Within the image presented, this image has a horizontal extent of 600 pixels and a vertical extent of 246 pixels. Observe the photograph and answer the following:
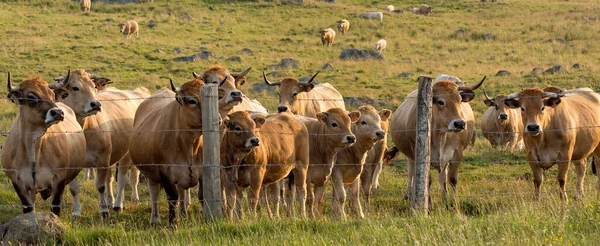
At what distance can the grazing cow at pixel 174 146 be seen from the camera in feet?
37.6

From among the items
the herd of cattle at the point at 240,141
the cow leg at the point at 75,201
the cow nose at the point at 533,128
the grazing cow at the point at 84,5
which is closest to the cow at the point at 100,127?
the herd of cattle at the point at 240,141

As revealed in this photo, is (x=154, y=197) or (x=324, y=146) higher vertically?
(x=324, y=146)

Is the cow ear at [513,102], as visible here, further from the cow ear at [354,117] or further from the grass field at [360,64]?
the cow ear at [354,117]

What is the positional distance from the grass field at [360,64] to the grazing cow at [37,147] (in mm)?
675

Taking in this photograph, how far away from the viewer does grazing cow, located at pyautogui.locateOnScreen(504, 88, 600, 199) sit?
43.2ft

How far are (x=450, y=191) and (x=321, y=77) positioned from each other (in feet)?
60.9

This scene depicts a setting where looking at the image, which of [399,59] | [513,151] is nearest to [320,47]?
[399,59]

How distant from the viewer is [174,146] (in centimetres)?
1166

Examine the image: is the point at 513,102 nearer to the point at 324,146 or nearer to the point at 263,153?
the point at 324,146

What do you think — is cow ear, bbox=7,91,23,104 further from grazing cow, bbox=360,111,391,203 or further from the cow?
grazing cow, bbox=360,111,391,203

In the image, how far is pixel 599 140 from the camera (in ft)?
46.1

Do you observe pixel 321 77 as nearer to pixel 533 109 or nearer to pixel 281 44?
A: pixel 281 44

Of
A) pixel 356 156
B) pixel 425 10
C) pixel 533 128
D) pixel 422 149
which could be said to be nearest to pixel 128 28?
pixel 425 10

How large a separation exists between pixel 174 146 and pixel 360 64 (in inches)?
984
